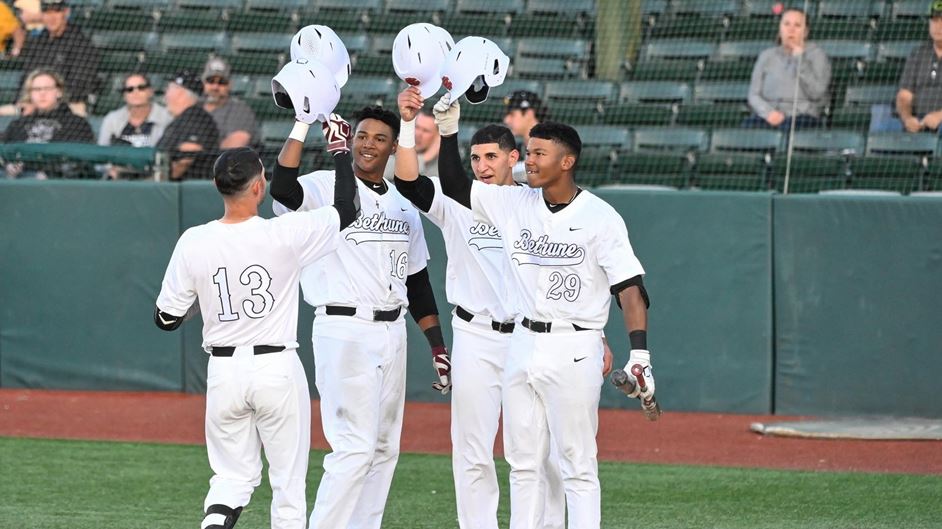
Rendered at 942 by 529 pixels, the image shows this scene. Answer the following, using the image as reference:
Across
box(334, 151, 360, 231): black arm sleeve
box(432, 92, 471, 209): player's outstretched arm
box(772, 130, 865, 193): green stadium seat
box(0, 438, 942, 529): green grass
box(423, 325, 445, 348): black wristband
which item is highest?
box(772, 130, 865, 193): green stadium seat

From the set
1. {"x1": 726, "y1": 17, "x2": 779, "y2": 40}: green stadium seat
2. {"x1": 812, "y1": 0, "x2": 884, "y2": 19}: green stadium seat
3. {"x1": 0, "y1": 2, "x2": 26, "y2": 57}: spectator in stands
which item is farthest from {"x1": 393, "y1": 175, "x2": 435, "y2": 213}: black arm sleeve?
{"x1": 0, "y1": 2, "x2": 26, "y2": 57}: spectator in stands

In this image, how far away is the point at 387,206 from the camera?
592 centimetres

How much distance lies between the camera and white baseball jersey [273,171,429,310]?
577 cm

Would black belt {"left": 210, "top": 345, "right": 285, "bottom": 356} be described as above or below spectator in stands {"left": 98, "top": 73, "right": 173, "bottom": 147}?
below

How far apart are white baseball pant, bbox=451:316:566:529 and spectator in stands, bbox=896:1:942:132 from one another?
18.5 ft

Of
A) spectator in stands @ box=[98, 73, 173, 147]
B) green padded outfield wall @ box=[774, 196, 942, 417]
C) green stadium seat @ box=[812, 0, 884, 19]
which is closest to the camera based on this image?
green padded outfield wall @ box=[774, 196, 942, 417]

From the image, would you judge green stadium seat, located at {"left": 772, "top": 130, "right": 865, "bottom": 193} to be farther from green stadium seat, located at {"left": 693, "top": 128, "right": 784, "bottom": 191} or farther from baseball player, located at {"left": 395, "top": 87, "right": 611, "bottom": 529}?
baseball player, located at {"left": 395, "top": 87, "right": 611, "bottom": 529}

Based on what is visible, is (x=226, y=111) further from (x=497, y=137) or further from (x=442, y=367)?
(x=442, y=367)

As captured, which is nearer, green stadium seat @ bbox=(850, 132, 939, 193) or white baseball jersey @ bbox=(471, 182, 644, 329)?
white baseball jersey @ bbox=(471, 182, 644, 329)

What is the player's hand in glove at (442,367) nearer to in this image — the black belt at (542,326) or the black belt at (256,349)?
the black belt at (542,326)

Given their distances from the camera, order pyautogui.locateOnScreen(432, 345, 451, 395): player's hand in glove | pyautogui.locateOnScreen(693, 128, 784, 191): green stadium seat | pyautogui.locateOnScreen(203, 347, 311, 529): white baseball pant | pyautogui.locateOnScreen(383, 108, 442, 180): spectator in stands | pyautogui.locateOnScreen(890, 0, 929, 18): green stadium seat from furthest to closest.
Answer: pyautogui.locateOnScreen(890, 0, 929, 18): green stadium seat → pyautogui.locateOnScreen(693, 128, 784, 191): green stadium seat → pyautogui.locateOnScreen(383, 108, 442, 180): spectator in stands → pyautogui.locateOnScreen(432, 345, 451, 395): player's hand in glove → pyautogui.locateOnScreen(203, 347, 311, 529): white baseball pant

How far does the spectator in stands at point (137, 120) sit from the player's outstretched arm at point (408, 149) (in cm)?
600

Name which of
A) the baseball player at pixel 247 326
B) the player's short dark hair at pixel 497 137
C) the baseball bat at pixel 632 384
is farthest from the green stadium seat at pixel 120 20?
the baseball bat at pixel 632 384

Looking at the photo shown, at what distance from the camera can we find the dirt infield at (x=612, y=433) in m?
8.47
